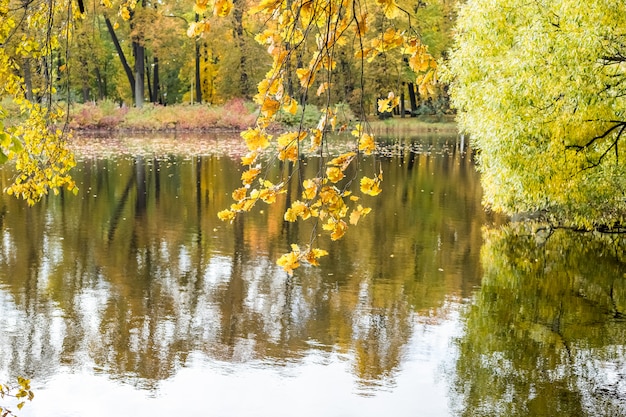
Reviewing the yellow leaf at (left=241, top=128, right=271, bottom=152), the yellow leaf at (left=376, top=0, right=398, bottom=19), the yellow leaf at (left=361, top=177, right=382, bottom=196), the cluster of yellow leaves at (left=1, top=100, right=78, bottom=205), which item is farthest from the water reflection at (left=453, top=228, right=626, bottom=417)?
the yellow leaf at (left=241, top=128, right=271, bottom=152)

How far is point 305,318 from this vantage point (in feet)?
38.5

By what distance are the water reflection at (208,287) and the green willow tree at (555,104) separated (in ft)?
7.11

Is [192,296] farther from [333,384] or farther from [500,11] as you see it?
[500,11]

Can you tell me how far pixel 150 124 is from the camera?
5288 cm

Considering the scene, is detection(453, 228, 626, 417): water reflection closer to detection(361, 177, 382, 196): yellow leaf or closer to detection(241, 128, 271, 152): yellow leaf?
detection(361, 177, 382, 196): yellow leaf

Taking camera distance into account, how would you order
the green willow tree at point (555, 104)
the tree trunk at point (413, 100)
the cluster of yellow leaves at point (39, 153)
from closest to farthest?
the cluster of yellow leaves at point (39, 153) → the green willow tree at point (555, 104) → the tree trunk at point (413, 100)

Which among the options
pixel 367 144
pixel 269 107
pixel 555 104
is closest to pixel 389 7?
pixel 367 144

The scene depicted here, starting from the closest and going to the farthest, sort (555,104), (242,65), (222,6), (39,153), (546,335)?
(222,6) → (39,153) → (546,335) → (555,104) → (242,65)

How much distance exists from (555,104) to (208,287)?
7.17m

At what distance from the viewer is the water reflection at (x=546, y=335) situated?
29.4 ft

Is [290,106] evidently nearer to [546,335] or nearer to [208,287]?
[546,335]

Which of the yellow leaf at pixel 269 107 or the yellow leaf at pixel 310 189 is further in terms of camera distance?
the yellow leaf at pixel 310 189

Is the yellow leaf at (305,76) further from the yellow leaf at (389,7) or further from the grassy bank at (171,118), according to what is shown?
the grassy bank at (171,118)

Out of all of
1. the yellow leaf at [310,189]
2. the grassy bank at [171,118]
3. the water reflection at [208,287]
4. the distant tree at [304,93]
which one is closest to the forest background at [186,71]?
the grassy bank at [171,118]
